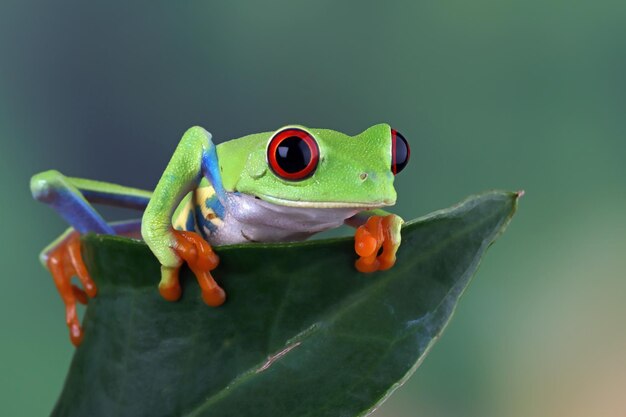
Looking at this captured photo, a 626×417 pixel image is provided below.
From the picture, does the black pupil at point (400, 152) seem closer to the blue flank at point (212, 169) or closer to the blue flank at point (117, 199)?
the blue flank at point (212, 169)

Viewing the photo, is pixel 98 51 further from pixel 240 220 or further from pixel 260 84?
pixel 240 220

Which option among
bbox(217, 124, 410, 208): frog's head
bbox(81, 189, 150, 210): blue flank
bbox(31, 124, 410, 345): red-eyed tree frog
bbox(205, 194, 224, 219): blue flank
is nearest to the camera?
bbox(31, 124, 410, 345): red-eyed tree frog

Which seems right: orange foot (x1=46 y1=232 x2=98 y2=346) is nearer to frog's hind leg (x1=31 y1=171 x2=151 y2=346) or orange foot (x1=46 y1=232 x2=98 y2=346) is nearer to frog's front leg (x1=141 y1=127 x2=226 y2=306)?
frog's hind leg (x1=31 y1=171 x2=151 y2=346)

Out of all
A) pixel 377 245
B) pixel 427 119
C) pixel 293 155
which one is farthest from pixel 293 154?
pixel 427 119

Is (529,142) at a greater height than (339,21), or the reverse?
(339,21)

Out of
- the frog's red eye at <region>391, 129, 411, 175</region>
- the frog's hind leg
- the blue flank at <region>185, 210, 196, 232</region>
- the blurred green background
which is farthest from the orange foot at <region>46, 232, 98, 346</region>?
the blurred green background

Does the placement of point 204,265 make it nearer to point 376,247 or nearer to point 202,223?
point 376,247

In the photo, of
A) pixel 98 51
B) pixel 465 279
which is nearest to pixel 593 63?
pixel 98 51
